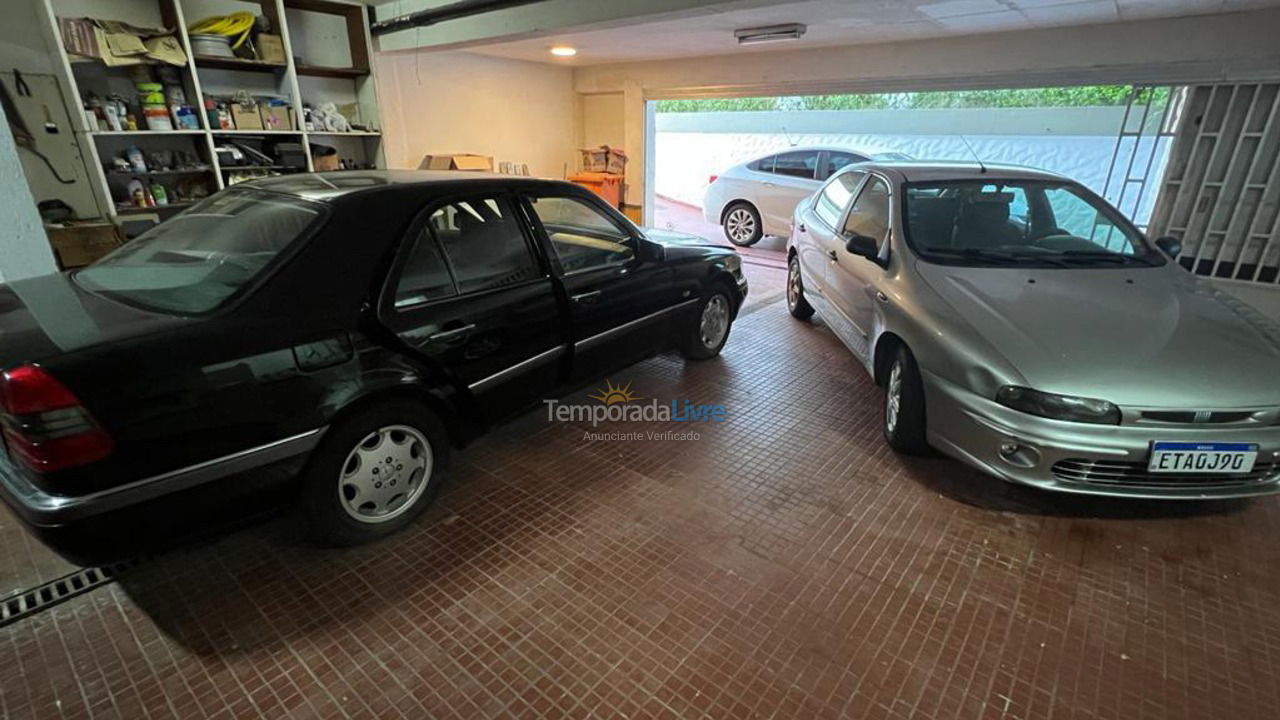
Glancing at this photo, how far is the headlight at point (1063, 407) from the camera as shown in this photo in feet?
6.93

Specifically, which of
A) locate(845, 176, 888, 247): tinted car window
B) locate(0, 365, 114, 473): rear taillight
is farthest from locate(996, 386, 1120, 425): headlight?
locate(0, 365, 114, 473): rear taillight

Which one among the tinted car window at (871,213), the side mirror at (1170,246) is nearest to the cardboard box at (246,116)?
the tinted car window at (871,213)

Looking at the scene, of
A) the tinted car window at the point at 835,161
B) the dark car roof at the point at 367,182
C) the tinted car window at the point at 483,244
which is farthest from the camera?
the tinted car window at the point at 835,161

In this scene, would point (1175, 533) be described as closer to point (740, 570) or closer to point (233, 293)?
point (740, 570)

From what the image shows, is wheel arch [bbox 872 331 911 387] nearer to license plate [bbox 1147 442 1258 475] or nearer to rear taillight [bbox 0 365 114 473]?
license plate [bbox 1147 442 1258 475]

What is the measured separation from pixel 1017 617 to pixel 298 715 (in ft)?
7.34

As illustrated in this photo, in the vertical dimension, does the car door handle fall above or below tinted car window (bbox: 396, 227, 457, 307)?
below

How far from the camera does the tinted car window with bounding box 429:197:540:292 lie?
2.33 meters

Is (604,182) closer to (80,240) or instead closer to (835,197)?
(835,197)

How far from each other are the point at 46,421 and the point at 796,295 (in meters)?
4.72

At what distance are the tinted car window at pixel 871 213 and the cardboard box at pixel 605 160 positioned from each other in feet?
16.8

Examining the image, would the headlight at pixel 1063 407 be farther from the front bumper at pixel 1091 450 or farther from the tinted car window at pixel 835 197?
the tinted car window at pixel 835 197

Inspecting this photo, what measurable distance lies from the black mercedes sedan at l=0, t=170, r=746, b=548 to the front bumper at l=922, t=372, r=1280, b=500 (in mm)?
1784

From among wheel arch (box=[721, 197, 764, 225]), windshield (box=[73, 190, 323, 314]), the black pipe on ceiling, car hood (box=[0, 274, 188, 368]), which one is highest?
the black pipe on ceiling
